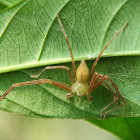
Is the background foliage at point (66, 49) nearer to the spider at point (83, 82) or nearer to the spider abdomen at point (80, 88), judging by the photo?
the spider at point (83, 82)

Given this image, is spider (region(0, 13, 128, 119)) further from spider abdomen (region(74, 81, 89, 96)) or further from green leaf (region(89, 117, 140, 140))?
green leaf (region(89, 117, 140, 140))

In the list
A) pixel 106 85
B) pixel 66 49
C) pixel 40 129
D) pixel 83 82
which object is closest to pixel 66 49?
pixel 66 49

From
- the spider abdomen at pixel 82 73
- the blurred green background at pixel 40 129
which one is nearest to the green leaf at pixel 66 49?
the spider abdomen at pixel 82 73

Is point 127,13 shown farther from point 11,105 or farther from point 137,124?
point 11,105

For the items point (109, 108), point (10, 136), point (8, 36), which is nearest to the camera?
point (8, 36)

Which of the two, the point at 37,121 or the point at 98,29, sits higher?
the point at 98,29

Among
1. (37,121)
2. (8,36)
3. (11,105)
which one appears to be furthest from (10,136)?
(8,36)
